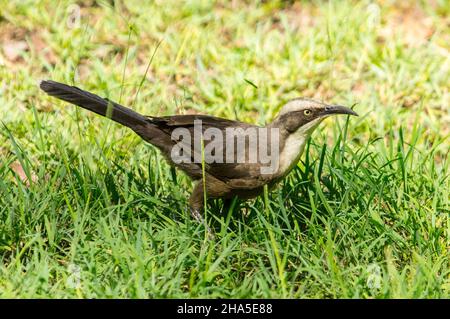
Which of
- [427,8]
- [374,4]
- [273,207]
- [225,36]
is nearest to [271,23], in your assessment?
[225,36]

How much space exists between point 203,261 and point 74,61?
3.06 m

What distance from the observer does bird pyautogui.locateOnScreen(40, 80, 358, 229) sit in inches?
203

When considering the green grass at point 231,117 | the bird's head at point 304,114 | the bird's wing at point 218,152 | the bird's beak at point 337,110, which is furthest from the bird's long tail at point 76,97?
the bird's beak at point 337,110

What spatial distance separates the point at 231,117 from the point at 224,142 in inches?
56.0

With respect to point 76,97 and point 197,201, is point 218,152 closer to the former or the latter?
point 197,201

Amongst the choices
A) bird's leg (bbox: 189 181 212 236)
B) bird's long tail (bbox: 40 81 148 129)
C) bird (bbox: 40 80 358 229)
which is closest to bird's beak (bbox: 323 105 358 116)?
bird (bbox: 40 80 358 229)

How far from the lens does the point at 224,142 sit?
5.33m

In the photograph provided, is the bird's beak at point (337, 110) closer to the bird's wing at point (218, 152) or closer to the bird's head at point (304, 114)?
the bird's head at point (304, 114)

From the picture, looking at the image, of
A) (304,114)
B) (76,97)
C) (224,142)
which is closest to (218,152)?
(224,142)

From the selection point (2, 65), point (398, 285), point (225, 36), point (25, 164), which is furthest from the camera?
point (225, 36)

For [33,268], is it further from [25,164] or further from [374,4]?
[374,4]

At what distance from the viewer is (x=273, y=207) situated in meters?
5.30

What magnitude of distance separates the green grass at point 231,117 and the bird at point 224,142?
0.14 m

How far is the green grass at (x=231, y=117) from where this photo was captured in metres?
4.50
